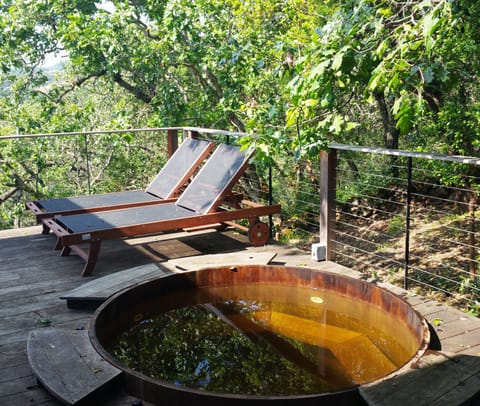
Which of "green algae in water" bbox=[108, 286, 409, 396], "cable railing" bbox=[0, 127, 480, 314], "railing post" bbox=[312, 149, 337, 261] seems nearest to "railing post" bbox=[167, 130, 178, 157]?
"cable railing" bbox=[0, 127, 480, 314]

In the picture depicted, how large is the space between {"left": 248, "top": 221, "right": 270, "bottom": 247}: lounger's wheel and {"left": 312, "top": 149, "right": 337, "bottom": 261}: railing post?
75cm

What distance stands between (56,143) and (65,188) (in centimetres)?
117

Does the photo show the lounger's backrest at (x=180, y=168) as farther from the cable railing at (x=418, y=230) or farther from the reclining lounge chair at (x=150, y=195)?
the cable railing at (x=418, y=230)

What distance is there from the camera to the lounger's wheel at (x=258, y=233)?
534 cm

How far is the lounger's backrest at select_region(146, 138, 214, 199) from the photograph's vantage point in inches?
244

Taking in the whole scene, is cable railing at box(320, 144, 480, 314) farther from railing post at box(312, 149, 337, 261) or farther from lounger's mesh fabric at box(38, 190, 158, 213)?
lounger's mesh fabric at box(38, 190, 158, 213)

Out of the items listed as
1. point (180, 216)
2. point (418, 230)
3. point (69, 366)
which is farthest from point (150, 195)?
point (418, 230)

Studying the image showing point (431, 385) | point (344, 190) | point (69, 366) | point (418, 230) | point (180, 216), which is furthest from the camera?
point (418, 230)

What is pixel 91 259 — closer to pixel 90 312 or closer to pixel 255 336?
pixel 90 312

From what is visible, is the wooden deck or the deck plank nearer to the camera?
the deck plank

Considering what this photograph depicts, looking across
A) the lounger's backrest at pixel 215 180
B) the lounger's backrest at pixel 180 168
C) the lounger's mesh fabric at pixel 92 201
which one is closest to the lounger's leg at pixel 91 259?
the lounger's backrest at pixel 215 180

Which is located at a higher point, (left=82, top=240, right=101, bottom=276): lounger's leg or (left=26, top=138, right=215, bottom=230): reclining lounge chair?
(left=26, top=138, right=215, bottom=230): reclining lounge chair

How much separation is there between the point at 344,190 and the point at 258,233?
3.04 meters

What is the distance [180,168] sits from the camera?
6.43 m
